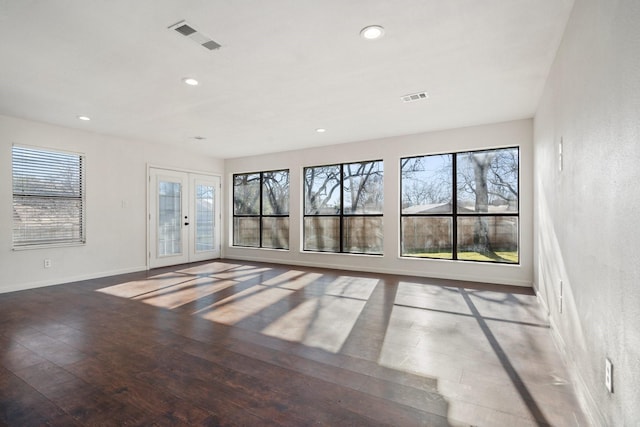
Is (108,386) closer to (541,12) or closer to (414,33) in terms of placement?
(414,33)

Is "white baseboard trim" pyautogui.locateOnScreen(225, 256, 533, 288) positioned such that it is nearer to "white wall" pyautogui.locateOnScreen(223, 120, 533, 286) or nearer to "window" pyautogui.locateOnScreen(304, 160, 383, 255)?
"white wall" pyautogui.locateOnScreen(223, 120, 533, 286)

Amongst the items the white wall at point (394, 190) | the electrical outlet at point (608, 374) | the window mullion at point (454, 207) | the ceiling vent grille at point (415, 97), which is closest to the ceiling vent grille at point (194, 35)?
the ceiling vent grille at point (415, 97)

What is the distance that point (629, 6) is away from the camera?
4.53ft

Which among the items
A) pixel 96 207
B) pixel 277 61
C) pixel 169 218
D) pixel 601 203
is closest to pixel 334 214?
pixel 169 218

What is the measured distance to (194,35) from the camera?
8.82 ft

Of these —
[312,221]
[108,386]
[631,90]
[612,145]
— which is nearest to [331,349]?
[108,386]

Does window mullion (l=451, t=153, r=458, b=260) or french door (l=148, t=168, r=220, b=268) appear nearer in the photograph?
window mullion (l=451, t=153, r=458, b=260)

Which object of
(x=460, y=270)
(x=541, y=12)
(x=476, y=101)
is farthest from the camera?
(x=460, y=270)

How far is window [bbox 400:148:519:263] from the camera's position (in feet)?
17.4

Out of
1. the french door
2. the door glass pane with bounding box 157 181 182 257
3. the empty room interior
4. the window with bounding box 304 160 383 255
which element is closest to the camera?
the empty room interior

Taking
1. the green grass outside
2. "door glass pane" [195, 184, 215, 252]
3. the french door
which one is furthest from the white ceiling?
"door glass pane" [195, 184, 215, 252]

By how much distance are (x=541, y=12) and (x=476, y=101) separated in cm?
191

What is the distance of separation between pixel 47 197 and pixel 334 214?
5140 mm

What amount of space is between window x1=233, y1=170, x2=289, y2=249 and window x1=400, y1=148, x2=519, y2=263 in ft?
9.67
